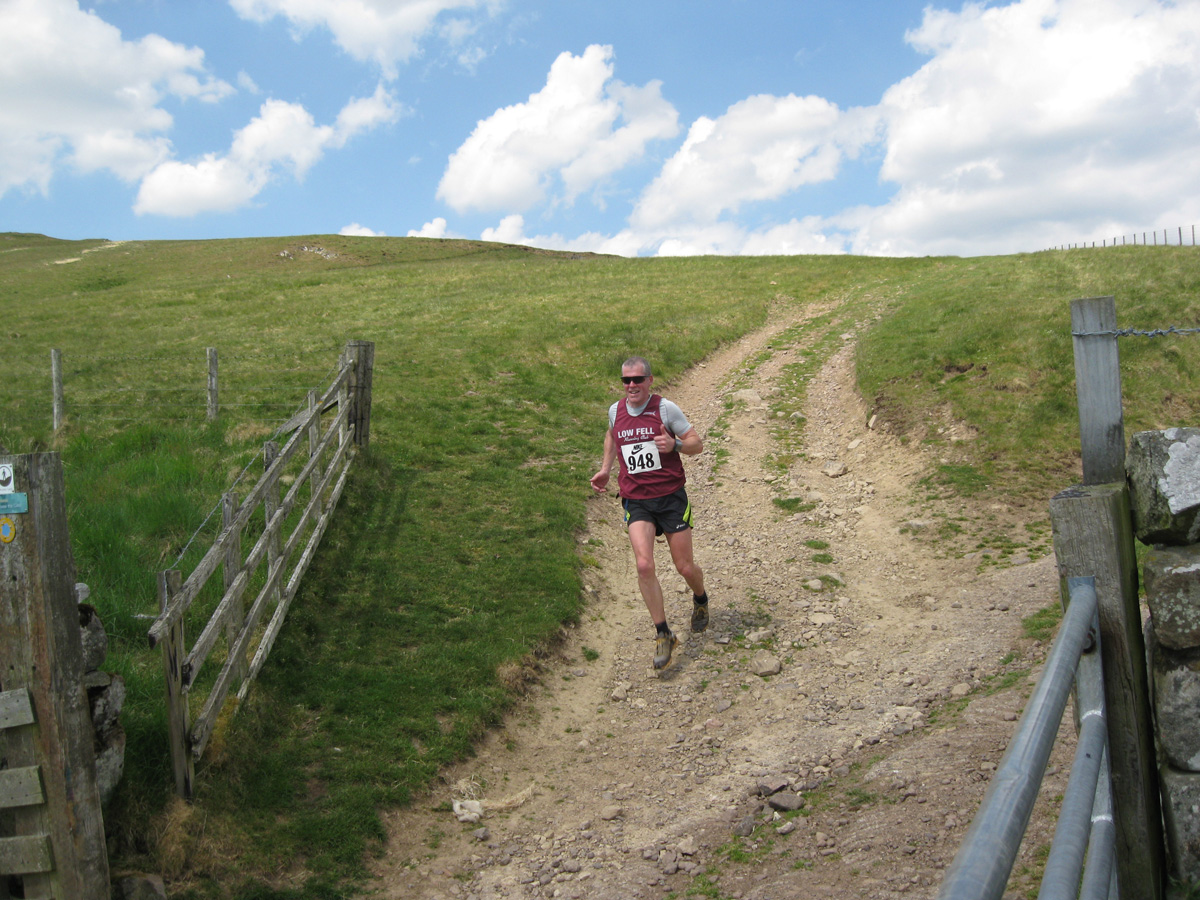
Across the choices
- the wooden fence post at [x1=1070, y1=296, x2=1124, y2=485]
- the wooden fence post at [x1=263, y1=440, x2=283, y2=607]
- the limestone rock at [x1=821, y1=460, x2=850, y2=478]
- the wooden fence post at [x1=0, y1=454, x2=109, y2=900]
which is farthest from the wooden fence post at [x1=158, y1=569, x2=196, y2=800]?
the limestone rock at [x1=821, y1=460, x2=850, y2=478]

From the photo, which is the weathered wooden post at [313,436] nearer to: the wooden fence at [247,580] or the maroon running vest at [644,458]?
the wooden fence at [247,580]

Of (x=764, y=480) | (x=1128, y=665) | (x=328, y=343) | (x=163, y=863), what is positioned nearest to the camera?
(x=1128, y=665)

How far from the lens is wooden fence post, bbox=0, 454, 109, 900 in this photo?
3393 millimetres

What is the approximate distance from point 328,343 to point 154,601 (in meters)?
15.8

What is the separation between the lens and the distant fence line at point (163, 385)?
1313 cm

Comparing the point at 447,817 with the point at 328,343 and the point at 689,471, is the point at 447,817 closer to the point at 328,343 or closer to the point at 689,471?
the point at 689,471

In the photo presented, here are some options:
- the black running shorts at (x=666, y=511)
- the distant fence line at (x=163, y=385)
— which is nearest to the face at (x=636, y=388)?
the black running shorts at (x=666, y=511)

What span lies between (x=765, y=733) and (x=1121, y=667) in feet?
10.6

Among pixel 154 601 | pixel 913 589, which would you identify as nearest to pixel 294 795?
pixel 154 601

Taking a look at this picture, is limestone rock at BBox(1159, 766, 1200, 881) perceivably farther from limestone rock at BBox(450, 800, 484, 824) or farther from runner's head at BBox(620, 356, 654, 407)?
runner's head at BBox(620, 356, 654, 407)

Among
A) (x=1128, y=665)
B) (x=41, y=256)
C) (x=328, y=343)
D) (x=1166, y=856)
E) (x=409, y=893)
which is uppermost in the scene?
(x=41, y=256)

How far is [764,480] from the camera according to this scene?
11.9 m

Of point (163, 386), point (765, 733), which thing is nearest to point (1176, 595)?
point (765, 733)

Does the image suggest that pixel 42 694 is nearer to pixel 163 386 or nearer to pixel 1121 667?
pixel 1121 667
